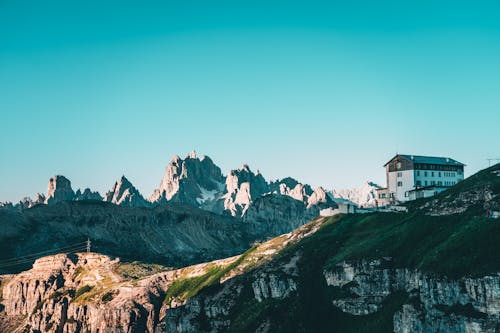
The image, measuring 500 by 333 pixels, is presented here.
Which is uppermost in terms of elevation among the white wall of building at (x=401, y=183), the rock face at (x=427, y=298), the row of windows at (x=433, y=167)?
the row of windows at (x=433, y=167)

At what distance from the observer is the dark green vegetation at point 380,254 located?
4469 inches

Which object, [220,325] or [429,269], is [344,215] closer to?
[220,325]

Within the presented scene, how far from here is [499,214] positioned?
409ft

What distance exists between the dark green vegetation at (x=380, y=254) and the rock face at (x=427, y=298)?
1.47 metres

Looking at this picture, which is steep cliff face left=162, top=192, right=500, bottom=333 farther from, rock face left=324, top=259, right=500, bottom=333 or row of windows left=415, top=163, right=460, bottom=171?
row of windows left=415, top=163, right=460, bottom=171

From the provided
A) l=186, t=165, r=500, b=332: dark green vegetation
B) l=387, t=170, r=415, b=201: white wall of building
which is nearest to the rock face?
l=186, t=165, r=500, b=332: dark green vegetation

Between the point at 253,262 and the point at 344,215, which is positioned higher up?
the point at 344,215

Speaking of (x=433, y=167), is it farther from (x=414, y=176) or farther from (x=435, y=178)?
(x=414, y=176)

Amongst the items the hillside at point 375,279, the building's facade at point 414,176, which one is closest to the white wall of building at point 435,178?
the building's facade at point 414,176

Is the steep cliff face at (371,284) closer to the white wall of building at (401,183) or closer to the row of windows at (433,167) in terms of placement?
the white wall of building at (401,183)

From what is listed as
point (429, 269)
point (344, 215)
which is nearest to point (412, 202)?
point (344, 215)

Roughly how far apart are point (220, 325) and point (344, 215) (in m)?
56.5

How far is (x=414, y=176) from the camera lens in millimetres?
188000

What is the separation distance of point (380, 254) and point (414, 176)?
57.2 m
